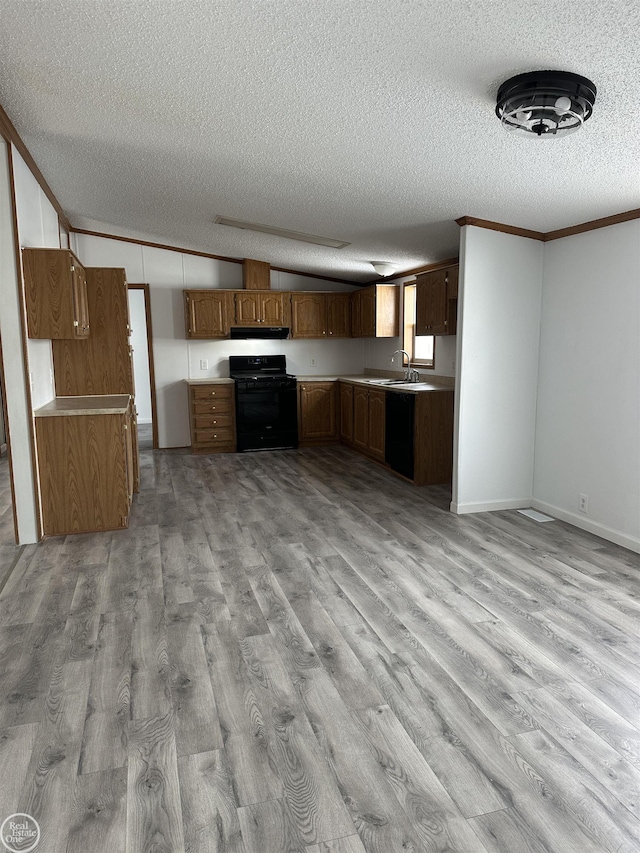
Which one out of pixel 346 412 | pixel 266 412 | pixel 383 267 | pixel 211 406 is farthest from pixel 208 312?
pixel 383 267

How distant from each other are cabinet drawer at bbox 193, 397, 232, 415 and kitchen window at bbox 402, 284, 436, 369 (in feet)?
7.66

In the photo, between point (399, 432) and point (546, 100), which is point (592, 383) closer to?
point (399, 432)

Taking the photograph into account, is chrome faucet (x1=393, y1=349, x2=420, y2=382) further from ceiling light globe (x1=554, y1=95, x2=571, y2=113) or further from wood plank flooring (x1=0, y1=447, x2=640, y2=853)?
ceiling light globe (x1=554, y1=95, x2=571, y2=113)

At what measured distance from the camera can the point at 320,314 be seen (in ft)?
25.2

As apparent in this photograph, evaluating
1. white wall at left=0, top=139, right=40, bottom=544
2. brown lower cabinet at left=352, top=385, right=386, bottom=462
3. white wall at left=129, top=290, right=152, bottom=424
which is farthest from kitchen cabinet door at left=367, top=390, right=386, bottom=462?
white wall at left=129, top=290, right=152, bottom=424

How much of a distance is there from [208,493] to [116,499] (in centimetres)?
113

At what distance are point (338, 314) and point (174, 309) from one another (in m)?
2.16

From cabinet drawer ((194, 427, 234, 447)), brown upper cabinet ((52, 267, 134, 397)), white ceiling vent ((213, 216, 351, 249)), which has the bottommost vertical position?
cabinet drawer ((194, 427, 234, 447))

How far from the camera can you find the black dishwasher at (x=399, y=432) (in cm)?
547

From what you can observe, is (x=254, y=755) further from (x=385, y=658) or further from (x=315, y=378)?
(x=315, y=378)

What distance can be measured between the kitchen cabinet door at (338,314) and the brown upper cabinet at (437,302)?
2.00 meters

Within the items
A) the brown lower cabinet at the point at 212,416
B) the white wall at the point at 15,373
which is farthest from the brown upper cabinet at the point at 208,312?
the white wall at the point at 15,373

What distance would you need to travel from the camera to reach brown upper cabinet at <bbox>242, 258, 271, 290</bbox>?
7.32 m

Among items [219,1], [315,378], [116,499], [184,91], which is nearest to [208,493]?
[116,499]
